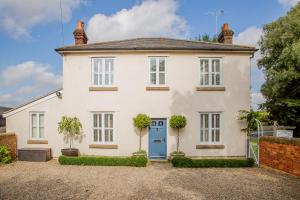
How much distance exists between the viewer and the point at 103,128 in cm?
1627

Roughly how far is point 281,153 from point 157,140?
7.10m

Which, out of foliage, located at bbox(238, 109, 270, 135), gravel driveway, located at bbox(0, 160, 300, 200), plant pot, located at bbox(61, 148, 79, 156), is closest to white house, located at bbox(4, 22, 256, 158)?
foliage, located at bbox(238, 109, 270, 135)

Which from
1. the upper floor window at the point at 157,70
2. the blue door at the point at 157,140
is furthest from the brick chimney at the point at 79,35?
the blue door at the point at 157,140

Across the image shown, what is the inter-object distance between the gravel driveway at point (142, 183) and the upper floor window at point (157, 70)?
552 centimetres

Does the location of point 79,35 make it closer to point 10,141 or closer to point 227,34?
point 10,141

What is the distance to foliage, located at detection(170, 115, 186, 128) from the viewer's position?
50.5 ft

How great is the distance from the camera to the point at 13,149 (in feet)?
53.2

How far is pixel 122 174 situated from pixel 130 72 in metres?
6.77

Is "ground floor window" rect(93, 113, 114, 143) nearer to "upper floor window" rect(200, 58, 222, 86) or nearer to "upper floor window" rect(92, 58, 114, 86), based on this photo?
"upper floor window" rect(92, 58, 114, 86)

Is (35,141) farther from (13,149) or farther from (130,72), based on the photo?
(130,72)

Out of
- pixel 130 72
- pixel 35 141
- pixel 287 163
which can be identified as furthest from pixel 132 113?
pixel 287 163

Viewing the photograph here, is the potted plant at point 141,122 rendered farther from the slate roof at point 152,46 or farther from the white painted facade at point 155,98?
the slate roof at point 152,46

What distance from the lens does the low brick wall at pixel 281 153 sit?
11.1m

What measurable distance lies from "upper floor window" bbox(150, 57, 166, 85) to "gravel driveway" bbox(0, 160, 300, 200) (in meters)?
5.52
